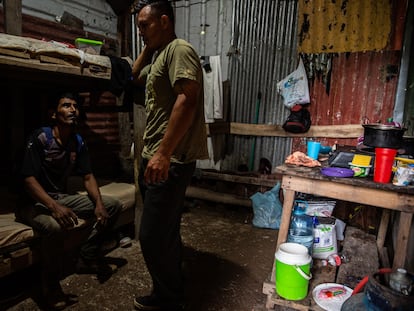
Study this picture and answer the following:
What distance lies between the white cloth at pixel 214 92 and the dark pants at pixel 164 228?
3.30 m

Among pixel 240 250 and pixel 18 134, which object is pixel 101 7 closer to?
pixel 18 134

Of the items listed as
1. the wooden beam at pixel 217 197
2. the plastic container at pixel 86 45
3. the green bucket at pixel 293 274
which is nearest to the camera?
the green bucket at pixel 293 274

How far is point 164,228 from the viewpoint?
239 centimetres

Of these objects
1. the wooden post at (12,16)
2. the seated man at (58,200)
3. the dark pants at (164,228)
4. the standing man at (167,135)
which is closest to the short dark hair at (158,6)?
the standing man at (167,135)

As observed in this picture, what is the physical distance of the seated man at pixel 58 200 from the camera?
9.36 ft

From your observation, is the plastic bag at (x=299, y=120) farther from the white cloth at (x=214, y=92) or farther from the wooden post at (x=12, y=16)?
the wooden post at (x=12, y=16)

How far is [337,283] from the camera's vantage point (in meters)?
2.48

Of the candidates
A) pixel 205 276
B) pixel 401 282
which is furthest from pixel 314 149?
pixel 205 276

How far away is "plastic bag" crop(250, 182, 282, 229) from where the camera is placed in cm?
499

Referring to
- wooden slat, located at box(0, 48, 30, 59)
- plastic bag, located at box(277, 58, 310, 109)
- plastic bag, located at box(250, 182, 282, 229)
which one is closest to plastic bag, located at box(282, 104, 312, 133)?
plastic bag, located at box(277, 58, 310, 109)

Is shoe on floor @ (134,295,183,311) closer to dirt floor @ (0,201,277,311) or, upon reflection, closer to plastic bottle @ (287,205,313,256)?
dirt floor @ (0,201,277,311)

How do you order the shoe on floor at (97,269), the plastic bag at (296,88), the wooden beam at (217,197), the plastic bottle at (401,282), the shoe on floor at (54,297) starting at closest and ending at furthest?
the plastic bottle at (401,282) → the shoe on floor at (54,297) → the shoe on floor at (97,269) → the plastic bag at (296,88) → the wooden beam at (217,197)

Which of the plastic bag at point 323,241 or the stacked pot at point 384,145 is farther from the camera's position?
the plastic bag at point 323,241

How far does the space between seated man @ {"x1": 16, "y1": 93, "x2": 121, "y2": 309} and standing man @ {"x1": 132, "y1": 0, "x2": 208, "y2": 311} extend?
1.06 m
